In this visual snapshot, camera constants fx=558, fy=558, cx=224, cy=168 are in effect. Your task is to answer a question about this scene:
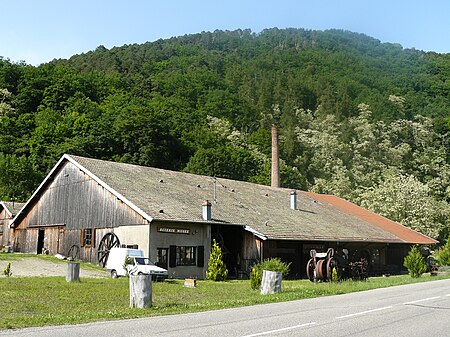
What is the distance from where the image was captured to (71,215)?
3428 centimetres

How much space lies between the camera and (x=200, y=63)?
330 ft

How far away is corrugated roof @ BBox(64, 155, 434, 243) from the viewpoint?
102ft

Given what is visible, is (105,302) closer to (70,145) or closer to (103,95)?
(70,145)

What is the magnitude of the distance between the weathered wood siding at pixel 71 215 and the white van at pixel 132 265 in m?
2.39

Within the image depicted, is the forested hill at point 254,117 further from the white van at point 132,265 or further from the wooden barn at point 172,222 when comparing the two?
the white van at point 132,265

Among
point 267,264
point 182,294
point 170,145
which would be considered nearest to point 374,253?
point 267,264

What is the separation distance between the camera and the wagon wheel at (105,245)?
101 feet

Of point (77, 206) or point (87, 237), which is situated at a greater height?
point (77, 206)

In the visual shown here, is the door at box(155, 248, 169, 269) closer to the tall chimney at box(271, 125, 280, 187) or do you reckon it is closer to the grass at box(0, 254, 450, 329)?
the grass at box(0, 254, 450, 329)

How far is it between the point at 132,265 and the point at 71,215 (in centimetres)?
1020

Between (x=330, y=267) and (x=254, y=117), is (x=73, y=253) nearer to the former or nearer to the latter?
(x=330, y=267)

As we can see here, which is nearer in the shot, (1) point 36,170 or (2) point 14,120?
(1) point 36,170

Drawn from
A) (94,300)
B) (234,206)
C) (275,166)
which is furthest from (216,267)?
(275,166)

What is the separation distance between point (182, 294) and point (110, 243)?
12272mm
